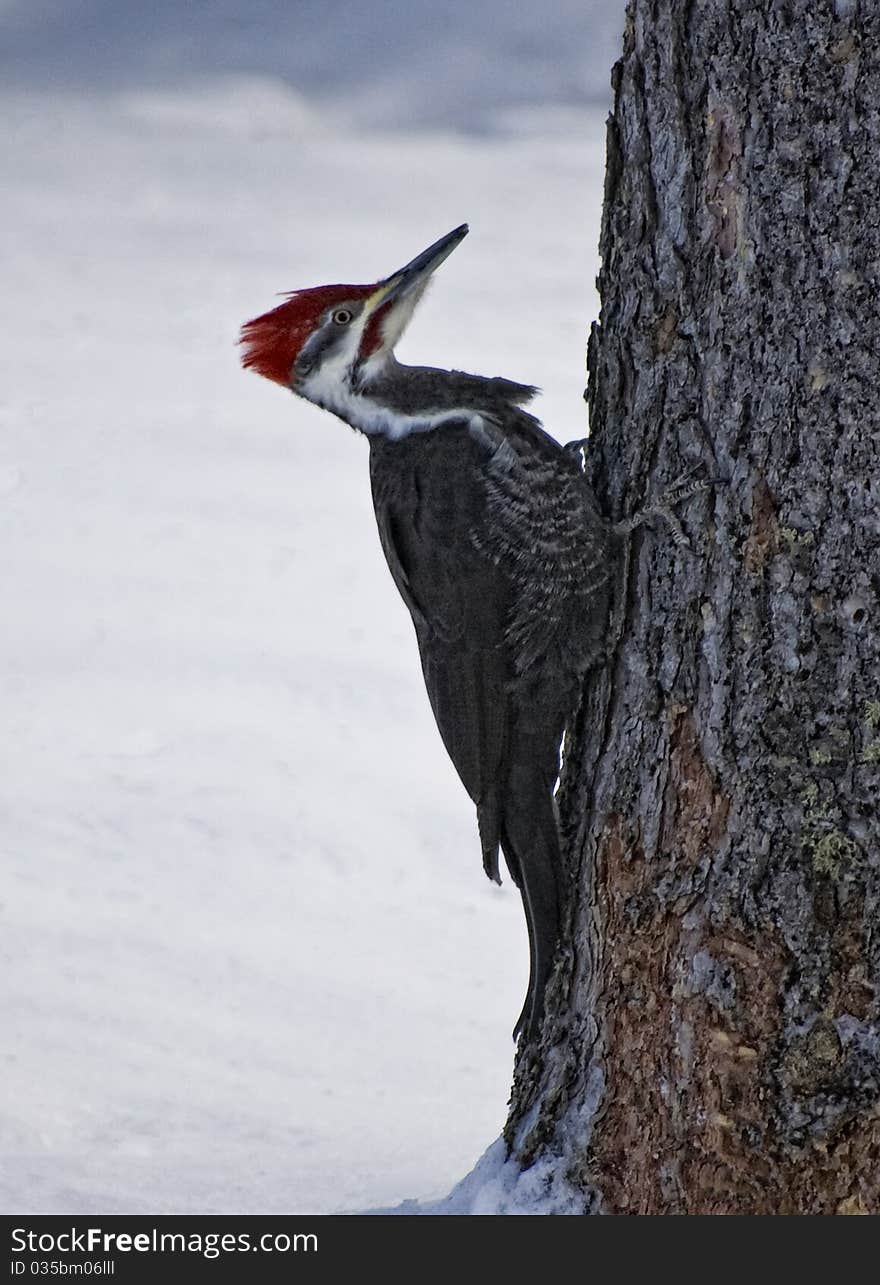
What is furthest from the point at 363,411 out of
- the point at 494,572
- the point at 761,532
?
the point at 761,532

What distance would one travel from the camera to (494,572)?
7.75 ft

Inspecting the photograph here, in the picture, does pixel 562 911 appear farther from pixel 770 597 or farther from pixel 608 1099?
pixel 770 597

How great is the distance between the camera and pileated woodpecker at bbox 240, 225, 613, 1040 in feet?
7.22

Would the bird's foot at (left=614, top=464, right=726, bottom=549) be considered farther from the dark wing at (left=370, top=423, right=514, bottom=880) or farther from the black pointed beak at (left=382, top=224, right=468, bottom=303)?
the black pointed beak at (left=382, top=224, right=468, bottom=303)

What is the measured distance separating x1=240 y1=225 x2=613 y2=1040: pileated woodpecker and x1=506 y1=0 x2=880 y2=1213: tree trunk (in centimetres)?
17

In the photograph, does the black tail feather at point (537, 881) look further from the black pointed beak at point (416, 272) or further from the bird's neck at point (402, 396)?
the black pointed beak at point (416, 272)

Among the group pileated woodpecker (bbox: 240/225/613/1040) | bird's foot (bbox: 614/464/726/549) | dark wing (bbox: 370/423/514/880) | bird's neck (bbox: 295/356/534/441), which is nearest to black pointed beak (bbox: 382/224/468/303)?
pileated woodpecker (bbox: 240/225/613/1040)

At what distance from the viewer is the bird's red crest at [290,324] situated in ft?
8.81

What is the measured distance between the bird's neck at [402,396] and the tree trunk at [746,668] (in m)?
0.51

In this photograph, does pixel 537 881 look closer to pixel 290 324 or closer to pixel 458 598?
pixel 458 598

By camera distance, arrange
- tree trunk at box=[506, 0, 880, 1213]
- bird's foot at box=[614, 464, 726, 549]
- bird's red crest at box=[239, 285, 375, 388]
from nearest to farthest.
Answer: tree trunk at box=[506, 0, 880, 1213]
bird's foot at box=[614, 464, 726, 549]
bird's red crest at box=[239, 285, 375, 388]

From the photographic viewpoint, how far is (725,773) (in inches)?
73.5

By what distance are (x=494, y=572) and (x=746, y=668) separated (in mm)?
636

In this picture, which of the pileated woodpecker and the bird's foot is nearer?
the bird's foot
